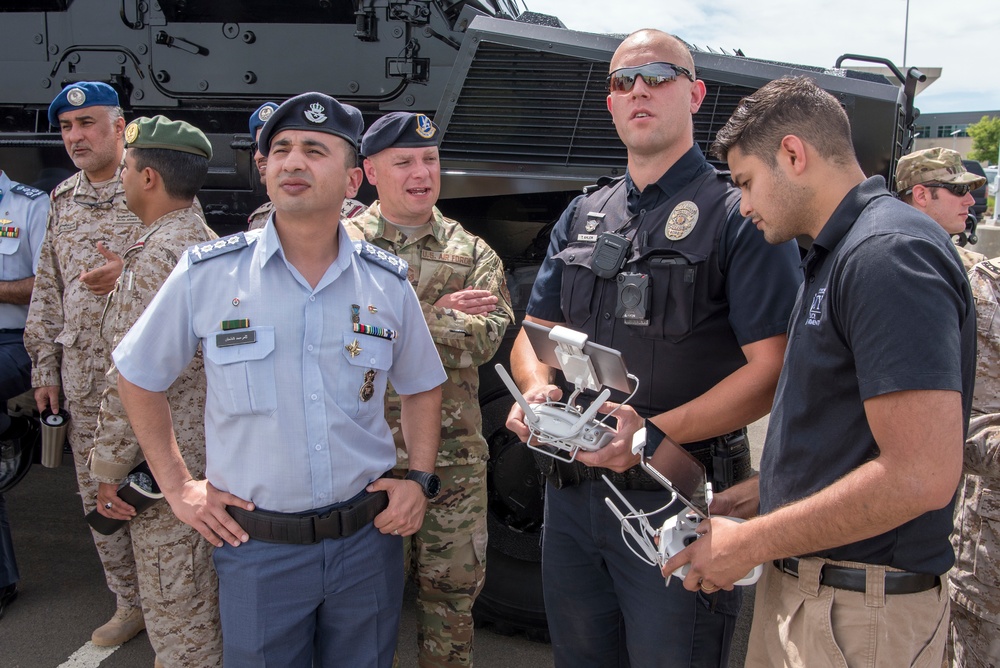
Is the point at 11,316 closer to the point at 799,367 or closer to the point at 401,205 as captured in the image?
the point at 401,205

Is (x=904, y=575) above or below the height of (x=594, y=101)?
below

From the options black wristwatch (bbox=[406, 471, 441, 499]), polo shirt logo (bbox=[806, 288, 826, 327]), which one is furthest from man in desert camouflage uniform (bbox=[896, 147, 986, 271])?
black wristwatch (bbox=[406, 471, 441, 499])

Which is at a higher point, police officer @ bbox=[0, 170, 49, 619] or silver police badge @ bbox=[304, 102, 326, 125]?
silver police badge @ bbox=[304, 102, 326, 125]

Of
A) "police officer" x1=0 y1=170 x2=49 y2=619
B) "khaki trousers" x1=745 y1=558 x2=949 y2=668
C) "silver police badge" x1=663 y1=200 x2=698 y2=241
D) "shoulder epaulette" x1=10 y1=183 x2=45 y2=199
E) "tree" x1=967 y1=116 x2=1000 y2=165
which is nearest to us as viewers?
"khaki trousers" x1=745 y1=558 x2=949 y2=668

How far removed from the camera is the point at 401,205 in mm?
2592

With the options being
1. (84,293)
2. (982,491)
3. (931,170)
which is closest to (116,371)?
(84,293)

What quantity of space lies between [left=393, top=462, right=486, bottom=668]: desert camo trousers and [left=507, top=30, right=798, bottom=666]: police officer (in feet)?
1.67

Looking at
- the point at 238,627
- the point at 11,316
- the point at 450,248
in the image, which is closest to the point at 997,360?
the point at 450,248

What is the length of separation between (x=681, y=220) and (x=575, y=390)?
0.54 metres

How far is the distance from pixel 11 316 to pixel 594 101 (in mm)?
2691

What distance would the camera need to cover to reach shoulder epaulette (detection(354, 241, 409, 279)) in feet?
6.66

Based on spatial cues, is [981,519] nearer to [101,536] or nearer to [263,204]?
[263,204]

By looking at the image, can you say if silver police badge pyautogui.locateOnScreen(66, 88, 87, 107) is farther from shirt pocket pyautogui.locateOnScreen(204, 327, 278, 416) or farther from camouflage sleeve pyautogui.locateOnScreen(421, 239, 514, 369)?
shirt pocket pyautogui.locateOnScreen(204, 327, 278, 416)

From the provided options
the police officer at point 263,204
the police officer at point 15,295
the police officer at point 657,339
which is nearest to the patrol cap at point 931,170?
the police officer at point 657,339
